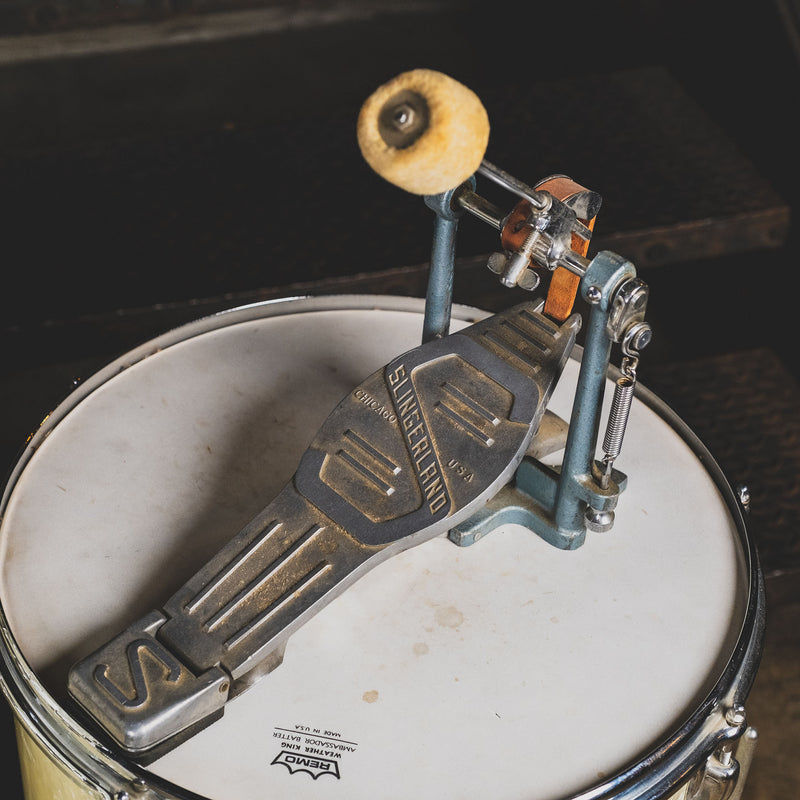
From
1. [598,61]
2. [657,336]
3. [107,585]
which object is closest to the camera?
[107,585]

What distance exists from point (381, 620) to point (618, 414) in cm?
28

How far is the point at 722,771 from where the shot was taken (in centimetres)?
96

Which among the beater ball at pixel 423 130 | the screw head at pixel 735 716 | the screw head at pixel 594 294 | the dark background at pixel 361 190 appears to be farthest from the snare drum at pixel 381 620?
the dark background at pixel 361 190

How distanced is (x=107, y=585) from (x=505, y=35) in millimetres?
2847

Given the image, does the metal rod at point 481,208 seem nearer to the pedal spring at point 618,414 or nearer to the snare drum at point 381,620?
the pedal spring at point 618,414

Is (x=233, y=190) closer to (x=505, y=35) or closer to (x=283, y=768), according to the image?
(x=505, y=35)

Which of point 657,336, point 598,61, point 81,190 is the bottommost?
point 657,336

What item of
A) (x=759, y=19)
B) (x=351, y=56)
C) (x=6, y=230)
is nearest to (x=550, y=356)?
(x=6, y=230)

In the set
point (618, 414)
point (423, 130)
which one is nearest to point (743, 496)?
point (618, 414)

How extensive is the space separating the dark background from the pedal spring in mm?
705

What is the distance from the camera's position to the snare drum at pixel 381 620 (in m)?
0.88

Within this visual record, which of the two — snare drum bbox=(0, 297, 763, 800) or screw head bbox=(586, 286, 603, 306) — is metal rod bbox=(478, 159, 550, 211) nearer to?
screw head bbox=(586, 286, 603, 306)

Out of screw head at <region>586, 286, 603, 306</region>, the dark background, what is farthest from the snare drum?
the dark background

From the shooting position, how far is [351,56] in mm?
3348
